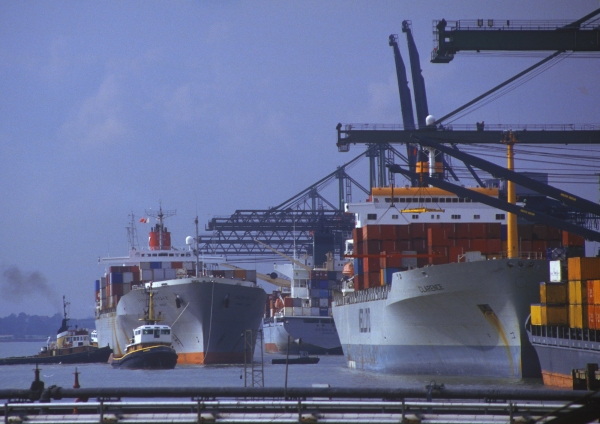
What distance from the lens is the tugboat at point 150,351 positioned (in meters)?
47.7

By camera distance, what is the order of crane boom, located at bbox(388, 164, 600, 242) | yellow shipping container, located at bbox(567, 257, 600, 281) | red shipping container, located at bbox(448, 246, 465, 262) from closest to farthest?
1. yellow shipping container, located at bbox(567, 257, 600, 281)
2. crane boom, located at bbox(388, 164, 600, 242)
3. red shipping container, located at bbox(448, 246, 465, 262)

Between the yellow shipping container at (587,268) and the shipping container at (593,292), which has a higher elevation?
the yellow shipping container at (587,268)

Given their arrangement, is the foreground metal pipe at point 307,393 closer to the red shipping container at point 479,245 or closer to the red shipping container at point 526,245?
the red shipping container at point 526,245

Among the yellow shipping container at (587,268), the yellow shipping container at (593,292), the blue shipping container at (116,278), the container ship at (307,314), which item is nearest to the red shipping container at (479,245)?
the yellow shipping container at (587,268)

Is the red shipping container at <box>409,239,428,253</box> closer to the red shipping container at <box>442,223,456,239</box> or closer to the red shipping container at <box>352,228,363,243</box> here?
the red shipping container at <box>442,223,456,239</box>

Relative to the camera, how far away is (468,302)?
37562 mm

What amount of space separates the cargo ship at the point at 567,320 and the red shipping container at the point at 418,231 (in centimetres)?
1591

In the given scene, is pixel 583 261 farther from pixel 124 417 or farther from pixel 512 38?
pixel 124 417

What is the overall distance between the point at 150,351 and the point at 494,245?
58.6 feet

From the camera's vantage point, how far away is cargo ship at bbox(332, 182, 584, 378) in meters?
36.1

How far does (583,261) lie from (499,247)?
747 inches

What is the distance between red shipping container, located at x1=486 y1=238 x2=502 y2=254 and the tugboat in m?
16.5

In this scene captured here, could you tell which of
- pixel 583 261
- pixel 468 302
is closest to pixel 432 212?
pixel 468 302

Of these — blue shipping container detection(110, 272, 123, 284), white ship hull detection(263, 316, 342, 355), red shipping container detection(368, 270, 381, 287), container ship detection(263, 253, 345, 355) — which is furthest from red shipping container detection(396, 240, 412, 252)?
white ship hull detection(263, 316, 342, 355)
